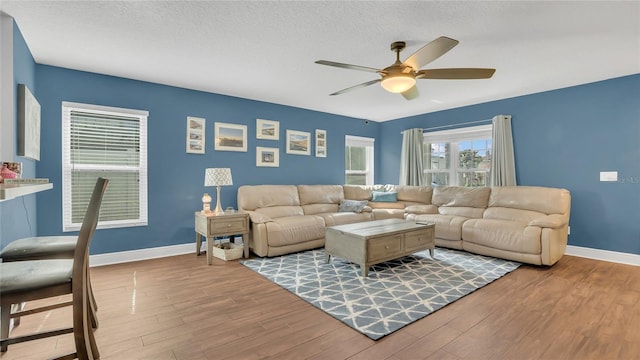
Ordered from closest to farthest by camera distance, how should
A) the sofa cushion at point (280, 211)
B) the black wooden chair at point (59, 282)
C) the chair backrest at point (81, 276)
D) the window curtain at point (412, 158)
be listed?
the black wooden chair at point (59, 282) < the chair backrest at point (81, 276) < the sofa cushion at point (280, 211) < the window curtain at point (412, 158)

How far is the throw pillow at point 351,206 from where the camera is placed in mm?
5168

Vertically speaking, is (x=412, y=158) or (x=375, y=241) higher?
(x=412, y=158)

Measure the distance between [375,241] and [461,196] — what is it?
8.14ft

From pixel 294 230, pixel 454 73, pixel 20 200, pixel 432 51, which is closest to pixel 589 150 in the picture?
pixel 454 73

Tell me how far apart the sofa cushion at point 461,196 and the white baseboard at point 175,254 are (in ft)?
4.25

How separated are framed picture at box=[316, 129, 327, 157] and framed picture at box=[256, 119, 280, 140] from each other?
3.00 feet

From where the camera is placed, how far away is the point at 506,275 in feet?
11.0

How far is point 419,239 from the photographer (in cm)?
378

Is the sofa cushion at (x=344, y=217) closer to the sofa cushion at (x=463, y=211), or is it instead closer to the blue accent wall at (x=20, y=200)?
the sofa cushion at (x=463, y=211)

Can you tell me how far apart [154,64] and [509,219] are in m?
5.10

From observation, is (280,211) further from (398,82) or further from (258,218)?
(398,82)

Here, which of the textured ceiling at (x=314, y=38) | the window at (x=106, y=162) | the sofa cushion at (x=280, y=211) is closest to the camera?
the textured ceiling at (x=314, y=38)

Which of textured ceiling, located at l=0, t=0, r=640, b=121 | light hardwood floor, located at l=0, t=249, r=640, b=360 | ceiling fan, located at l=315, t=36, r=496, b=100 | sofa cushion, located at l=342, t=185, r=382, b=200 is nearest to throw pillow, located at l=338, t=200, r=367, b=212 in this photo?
sofa cushion, located at l=342, t=185, r=382, b=200

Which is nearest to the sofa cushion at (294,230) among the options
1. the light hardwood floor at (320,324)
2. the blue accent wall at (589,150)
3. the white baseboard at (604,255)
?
the light hardwood floor at (320,324)
